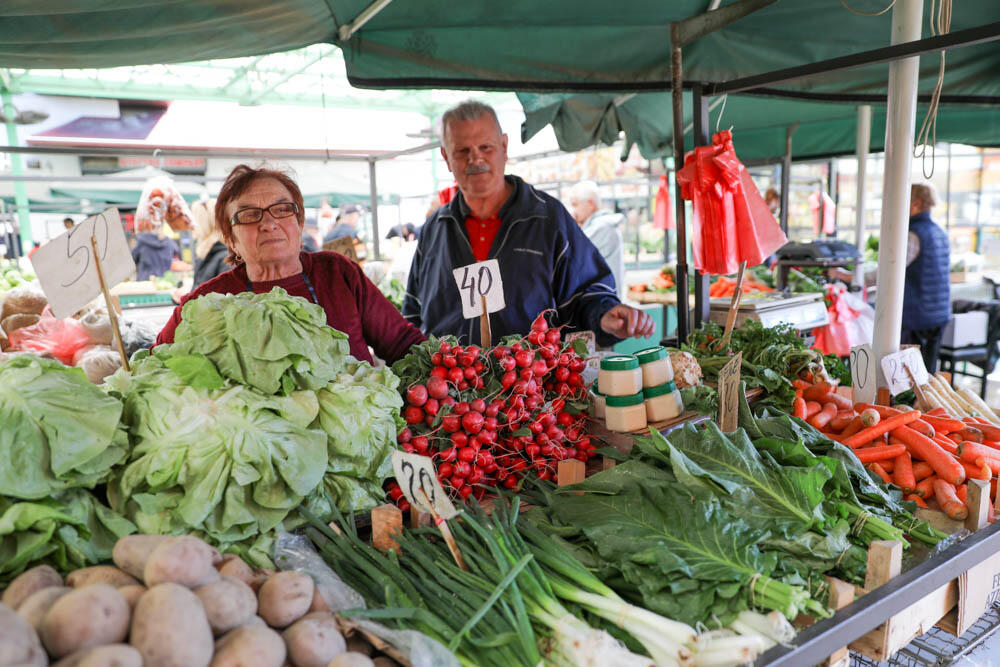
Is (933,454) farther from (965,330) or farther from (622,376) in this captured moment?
(965,330)

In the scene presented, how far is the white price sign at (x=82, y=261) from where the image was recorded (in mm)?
1966

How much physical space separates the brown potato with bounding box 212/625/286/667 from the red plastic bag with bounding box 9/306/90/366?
346cm

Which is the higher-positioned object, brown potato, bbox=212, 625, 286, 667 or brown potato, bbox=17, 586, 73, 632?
brown potato, bbox=17, 586, 73, 632

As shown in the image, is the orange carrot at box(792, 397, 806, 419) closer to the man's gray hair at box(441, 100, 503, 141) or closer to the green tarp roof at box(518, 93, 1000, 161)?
the man's gray hair at box(441, 100, 503, 141)

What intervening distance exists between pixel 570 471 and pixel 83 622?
1.31 metres

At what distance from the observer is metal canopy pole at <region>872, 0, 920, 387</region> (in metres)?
2.80

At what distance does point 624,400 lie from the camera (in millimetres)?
2080

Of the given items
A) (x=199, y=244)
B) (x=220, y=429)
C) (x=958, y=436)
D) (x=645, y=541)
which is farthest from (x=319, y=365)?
(x=199, y=244)

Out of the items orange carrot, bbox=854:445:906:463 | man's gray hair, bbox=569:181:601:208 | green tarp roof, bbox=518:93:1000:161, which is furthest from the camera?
man's gray hair, bbox=569:181:601:208

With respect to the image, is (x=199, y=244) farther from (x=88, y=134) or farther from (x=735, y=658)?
(x=88, y=134)

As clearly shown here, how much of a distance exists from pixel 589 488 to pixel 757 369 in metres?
1.53

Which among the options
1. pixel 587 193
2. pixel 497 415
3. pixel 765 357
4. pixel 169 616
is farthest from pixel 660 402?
pixel 587 193

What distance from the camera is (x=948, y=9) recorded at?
2814 millimetres

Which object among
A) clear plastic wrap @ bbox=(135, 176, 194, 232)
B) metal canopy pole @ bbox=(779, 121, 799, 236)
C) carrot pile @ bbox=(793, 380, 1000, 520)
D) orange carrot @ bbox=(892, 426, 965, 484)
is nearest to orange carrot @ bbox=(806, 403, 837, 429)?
carrot pile @ bbox=(793, 380, 1000, 520)
